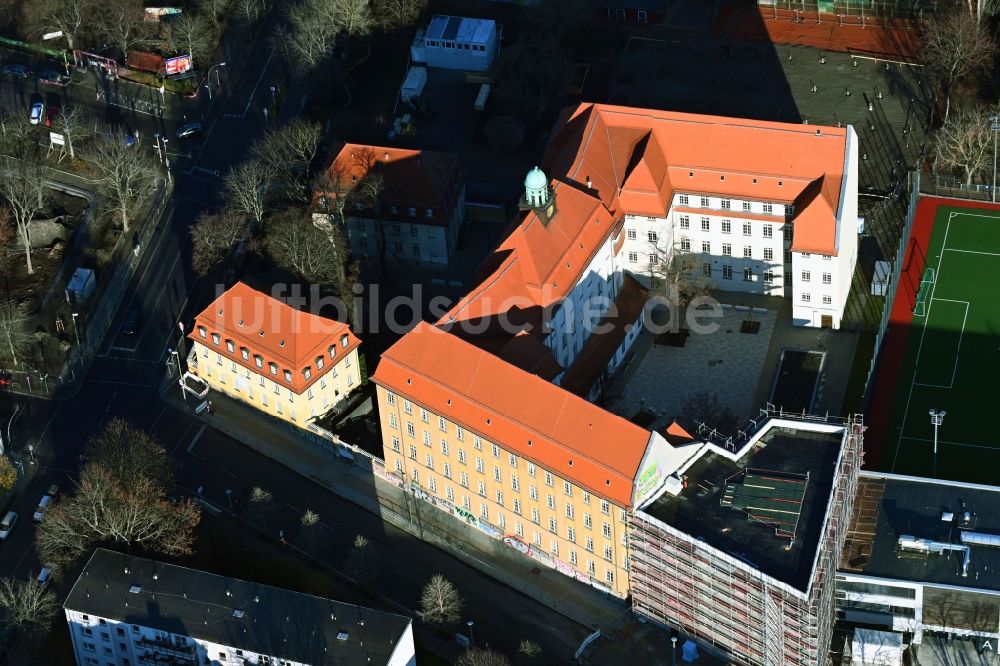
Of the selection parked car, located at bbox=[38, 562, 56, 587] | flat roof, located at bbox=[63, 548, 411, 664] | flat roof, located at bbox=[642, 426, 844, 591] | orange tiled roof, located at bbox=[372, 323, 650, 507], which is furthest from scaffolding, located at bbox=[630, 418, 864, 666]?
parked car, located at bbox=[38, 562, 56, 587]

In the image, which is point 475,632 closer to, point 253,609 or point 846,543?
point 253,609

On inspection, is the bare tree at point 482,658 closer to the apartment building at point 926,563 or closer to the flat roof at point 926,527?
the apartment building at point 926,563

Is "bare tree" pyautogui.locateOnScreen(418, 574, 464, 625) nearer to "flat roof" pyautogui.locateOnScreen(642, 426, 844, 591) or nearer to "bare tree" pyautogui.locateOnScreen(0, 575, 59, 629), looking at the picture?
"flat roof" pyautogui.locateOnScreen(642, 426, 844, 591)

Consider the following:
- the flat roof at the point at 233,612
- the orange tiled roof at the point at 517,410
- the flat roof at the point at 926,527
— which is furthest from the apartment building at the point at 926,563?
the flat roof at the point at 233,612

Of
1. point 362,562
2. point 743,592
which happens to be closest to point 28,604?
point 362,562

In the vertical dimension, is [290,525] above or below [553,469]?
below

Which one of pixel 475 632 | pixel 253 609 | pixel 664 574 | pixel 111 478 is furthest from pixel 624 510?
pixel 111 478

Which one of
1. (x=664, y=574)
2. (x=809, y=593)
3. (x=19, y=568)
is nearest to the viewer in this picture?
(x=809, y=593)

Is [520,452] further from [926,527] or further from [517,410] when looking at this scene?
[926,527]
